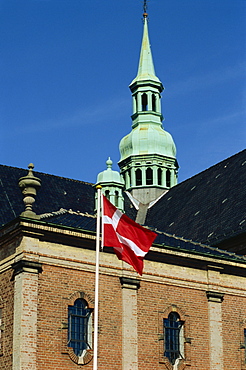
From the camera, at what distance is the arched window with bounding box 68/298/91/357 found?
2453cm

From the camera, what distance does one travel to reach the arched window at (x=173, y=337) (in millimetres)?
26578

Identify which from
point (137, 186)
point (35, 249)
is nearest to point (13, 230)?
point (35, 249)

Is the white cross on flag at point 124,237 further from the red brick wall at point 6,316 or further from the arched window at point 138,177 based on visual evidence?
the arched window at point 138,177

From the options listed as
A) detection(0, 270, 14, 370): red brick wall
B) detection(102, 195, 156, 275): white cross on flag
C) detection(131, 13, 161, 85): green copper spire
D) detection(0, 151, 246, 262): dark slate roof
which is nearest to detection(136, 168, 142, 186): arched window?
detection(0, 151, 246, 262): dark slate roof

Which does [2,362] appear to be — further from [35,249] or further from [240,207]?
[240,207]

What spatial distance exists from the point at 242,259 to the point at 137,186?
29.4 m

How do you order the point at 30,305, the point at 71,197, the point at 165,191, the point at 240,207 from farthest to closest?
the point at 165,191
the point at 71,197
the point at 240,207
the point at 30,305

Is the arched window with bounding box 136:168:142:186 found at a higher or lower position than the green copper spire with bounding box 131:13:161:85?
Answer: lower

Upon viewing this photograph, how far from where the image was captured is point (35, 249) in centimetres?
2431

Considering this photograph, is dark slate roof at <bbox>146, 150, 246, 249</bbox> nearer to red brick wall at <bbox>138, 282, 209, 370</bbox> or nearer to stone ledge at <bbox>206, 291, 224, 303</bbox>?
stone ledge at <bbox>206, 291, 224, 303</bbox>

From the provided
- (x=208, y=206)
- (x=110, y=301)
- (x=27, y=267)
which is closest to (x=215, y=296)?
(x=110, y=301)

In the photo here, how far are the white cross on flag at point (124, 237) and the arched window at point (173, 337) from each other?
19.6 feet

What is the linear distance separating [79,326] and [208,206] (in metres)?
22.4

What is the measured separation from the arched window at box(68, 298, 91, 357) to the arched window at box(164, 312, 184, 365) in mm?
3351
